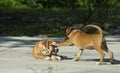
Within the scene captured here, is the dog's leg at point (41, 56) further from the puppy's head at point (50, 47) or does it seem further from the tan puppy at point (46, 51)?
the puppy's head at point (50, 47)

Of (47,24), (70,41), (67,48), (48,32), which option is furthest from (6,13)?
(70,41)

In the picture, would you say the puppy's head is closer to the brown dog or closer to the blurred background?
the brown dog

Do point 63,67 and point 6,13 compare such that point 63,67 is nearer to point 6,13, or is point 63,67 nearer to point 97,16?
point 97,16

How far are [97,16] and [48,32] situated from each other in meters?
3.05

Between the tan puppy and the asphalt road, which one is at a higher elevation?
the tan puppy

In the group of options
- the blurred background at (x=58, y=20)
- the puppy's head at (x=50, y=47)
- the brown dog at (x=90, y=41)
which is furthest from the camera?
the blurred background at (x=58, y=20)

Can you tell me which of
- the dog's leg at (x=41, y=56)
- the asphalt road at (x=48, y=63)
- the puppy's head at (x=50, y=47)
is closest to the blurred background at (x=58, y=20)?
the asphalt road at (x=48, y=63)

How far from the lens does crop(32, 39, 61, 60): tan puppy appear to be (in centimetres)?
1117

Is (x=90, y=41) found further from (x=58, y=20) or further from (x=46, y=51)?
(x=58, y=20)

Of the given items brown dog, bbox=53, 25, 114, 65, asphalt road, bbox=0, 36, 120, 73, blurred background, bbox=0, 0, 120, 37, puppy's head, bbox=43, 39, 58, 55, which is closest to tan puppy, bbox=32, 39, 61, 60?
puppy's head, bbox=43, 39, 58, 55

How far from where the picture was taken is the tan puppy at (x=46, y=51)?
11172 millimetres

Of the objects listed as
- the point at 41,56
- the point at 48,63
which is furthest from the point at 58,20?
the point at 48,63

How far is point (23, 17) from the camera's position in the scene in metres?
22.3

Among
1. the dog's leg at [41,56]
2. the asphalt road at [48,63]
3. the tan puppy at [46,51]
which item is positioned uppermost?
the tan puppy at [46,51]
